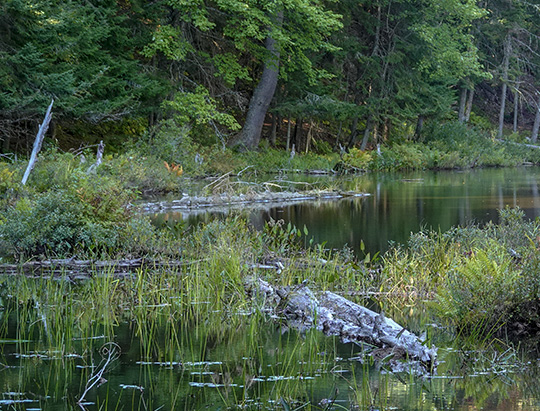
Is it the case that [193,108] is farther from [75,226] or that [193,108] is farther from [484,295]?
[484,295]

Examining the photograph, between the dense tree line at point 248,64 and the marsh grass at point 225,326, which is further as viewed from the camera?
the dense tree line at point 248,64

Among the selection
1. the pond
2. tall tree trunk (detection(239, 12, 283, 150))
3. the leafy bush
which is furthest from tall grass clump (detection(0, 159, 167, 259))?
tall tree trunk (detection(239, 12, 283, 150))

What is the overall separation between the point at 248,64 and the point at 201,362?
30.4 m

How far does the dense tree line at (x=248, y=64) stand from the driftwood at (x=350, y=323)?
44.2ft

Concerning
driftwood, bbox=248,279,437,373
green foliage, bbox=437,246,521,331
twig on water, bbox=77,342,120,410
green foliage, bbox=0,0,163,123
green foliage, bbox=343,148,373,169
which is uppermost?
green foliage, bbox=0,0,163,123

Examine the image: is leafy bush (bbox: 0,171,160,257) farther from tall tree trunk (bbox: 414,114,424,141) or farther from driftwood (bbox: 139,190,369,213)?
tall tree trunk (bbox: 414,114,424,141)

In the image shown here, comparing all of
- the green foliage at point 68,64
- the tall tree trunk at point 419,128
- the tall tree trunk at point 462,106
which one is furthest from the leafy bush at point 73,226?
the tall tree trunk at point 462,106

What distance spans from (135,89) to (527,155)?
26.0 m

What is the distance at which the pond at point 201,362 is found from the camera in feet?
16.7

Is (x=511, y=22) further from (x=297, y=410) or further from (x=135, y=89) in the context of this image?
(x=297, y=410)

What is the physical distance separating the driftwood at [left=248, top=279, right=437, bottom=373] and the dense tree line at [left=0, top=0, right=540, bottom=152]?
13482mm

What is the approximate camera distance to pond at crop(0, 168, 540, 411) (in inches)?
200

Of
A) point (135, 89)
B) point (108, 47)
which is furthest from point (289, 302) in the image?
point (108, 47)

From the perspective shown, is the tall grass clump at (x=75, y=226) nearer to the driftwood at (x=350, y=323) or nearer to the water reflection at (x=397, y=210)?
the driftwood at (x=350, y=323)
